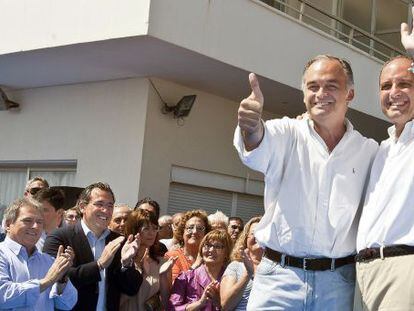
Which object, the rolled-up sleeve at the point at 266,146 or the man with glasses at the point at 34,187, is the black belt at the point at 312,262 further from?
the man with glasses at the point at 34,187

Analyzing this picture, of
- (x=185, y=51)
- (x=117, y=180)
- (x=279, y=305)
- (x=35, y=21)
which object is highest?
(x=35, y=21)

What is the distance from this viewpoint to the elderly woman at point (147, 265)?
5.70 m

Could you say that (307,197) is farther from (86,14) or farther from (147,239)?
(86,14)

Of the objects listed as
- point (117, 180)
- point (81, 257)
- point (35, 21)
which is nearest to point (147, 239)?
point (81, 257)

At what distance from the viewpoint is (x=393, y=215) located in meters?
2.89

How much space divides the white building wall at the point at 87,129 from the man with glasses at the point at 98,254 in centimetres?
416

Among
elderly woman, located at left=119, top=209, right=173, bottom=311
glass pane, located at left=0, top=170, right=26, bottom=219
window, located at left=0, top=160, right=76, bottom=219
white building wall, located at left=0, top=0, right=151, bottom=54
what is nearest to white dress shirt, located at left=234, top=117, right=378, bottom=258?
elderly woman, located at left=119, top=209, right=173, bottom=311

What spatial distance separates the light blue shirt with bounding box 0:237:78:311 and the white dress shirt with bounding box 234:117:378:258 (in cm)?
201

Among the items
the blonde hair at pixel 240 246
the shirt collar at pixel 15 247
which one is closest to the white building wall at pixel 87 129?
the blonde hair at pixel 240 246

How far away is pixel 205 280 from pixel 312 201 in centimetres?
280

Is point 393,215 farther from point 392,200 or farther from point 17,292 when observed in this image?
point 17,292

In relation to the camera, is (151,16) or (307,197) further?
(151,16)

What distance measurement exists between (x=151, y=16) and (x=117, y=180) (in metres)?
2.74

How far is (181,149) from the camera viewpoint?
33.6 feet
